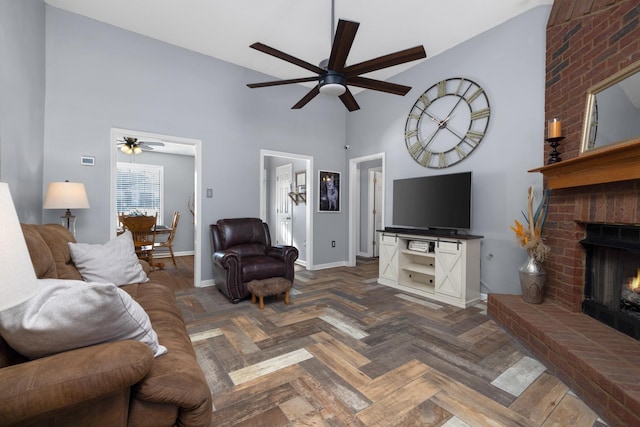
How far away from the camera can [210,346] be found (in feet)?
7.47

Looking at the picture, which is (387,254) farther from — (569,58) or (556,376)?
(569,58)

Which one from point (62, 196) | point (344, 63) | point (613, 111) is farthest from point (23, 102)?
point (613, 111)

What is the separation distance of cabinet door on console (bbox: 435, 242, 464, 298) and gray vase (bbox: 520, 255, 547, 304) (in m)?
0.65

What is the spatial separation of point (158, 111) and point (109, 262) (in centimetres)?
224

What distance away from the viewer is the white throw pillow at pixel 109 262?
7.07 feet

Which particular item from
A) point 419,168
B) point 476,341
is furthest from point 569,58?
point 476,341

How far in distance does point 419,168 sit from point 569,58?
1918mm

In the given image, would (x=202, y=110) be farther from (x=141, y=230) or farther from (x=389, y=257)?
(x=389, y=257)

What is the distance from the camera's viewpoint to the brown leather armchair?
328 centimetres

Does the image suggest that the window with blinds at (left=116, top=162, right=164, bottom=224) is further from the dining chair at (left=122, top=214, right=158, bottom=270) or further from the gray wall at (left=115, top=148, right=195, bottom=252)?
the dining chair at (left=122, top=214, right=158, bottom=270)

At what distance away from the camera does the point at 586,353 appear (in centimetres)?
176

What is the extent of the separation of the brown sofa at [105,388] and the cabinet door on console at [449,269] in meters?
2.94

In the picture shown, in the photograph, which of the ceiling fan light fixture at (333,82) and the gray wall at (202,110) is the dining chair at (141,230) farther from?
the ceiling fan light fixture at (333,82)

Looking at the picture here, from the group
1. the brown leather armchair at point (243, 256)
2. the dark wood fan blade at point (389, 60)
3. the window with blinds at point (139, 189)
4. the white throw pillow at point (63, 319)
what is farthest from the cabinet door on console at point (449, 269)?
the window with blinds at point (139, 189)
